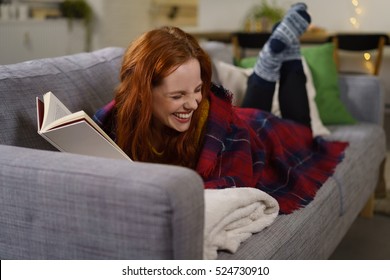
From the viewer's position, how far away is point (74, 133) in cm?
134

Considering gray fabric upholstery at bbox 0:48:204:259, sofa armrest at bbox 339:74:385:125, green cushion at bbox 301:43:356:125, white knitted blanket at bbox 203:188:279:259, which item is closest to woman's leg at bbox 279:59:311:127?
green cushion at bbox 301:43:356:125

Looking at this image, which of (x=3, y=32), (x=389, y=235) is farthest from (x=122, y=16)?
(x=389, y=235)

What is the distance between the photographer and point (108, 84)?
2.01 meters

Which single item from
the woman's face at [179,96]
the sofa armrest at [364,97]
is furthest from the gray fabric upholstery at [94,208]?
the sofa armrest at [364,97]

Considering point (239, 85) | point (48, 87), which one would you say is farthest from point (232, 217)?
point (239, 85)

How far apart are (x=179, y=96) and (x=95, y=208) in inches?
19.4

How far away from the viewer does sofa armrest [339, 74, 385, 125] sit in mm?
2898

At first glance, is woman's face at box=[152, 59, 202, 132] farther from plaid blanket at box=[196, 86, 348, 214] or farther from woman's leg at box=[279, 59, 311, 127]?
woman's leg at box=[279, 59, 311, 127]

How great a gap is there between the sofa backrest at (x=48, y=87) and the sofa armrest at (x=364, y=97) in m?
1.33

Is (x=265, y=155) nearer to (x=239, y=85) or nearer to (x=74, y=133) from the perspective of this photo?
(x=74, y=133)

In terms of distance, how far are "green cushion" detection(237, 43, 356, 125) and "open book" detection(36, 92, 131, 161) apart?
1.70 metres

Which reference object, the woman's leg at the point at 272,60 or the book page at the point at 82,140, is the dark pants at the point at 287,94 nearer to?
the woman's leg at the point at 272,60

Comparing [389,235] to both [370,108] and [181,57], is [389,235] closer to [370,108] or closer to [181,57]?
[370,108]
